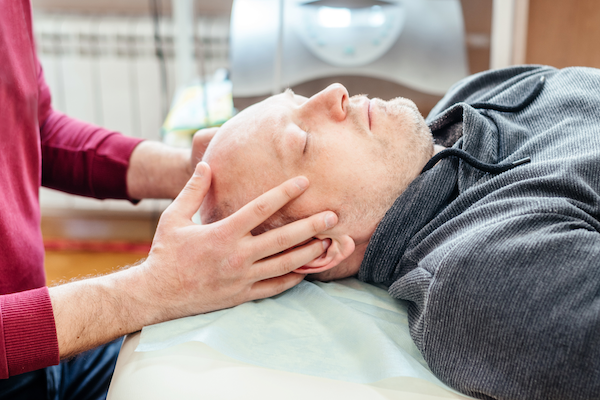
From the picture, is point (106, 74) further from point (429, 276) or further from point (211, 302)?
point (429, 276)

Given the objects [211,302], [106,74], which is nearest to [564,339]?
[211,302]

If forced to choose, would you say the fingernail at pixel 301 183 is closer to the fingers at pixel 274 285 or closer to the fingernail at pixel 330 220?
the fingernail at pixel 330 220

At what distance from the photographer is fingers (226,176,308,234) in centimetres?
70

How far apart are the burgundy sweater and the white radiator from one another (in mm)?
1062

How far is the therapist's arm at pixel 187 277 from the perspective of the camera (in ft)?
2.27

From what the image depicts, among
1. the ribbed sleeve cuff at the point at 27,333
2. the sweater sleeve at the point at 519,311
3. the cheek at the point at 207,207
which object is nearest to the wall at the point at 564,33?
the sweater sleeve at the point at 519,311

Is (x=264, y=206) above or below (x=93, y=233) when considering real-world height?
above

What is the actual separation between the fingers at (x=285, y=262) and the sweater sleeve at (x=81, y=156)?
58 centimetres

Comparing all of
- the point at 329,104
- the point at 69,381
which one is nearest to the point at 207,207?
the point at 329,104

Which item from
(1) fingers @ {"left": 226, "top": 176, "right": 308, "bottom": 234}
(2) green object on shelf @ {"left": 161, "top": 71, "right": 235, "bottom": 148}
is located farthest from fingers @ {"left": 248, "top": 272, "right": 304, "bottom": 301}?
(2) green object on shelf @ {"left": 161, "top": 71, "right": 235, "bottom": 148}

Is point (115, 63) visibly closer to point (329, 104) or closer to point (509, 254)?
point (329, 104)

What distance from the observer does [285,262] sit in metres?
0.73

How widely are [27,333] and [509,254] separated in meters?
0.68

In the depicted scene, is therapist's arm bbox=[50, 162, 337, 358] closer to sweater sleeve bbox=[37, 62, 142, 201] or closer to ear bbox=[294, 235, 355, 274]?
ear bbox=[294, 235, 355, 274]
